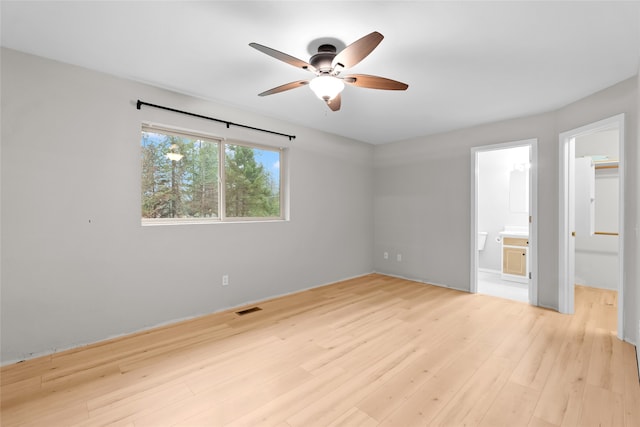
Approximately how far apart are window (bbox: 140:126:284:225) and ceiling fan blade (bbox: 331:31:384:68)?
207 centimetres

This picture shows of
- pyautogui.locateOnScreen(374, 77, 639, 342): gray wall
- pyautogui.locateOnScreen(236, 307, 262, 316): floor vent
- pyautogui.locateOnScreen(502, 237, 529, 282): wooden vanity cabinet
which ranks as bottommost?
pyautogui.locateOnScreen(236, 307, 262, 316): floor vent

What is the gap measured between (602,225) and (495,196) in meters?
1.55

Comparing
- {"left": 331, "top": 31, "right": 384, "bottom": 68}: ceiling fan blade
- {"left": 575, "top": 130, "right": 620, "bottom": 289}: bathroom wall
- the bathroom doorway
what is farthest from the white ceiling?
{"left": 575, "top": 130, "right": 620, "bottom": 289}: bathroom wall

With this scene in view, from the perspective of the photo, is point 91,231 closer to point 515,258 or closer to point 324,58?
point 324,58

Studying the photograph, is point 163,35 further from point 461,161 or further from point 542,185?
point 542,185

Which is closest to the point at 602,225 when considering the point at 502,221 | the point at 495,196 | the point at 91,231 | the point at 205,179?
the point at 502,221

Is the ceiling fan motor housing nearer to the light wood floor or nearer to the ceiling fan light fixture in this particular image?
the ceiling fan light fixture

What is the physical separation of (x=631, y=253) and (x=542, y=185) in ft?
3.98

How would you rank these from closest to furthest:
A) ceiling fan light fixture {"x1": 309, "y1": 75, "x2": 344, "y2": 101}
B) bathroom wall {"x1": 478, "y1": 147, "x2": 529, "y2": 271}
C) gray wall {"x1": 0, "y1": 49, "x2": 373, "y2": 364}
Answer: ceiling fan light fixture {"x1": 309, "y1": 75, "x2": 344, "y2": 101} → gray wall {"x1": 0, "y1": 49, "x2": 373, "y2": 364} → bathroom wall {"x1": 478, "y1": 147, "x2": 529, "y2": 271}

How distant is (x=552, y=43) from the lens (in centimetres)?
207

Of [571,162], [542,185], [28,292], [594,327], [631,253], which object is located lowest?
[594,327]

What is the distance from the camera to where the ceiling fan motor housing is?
2077 millimetres

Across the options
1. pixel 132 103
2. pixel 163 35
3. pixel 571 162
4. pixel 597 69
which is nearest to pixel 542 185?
pixel 571 162

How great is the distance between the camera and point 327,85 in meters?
2.08
